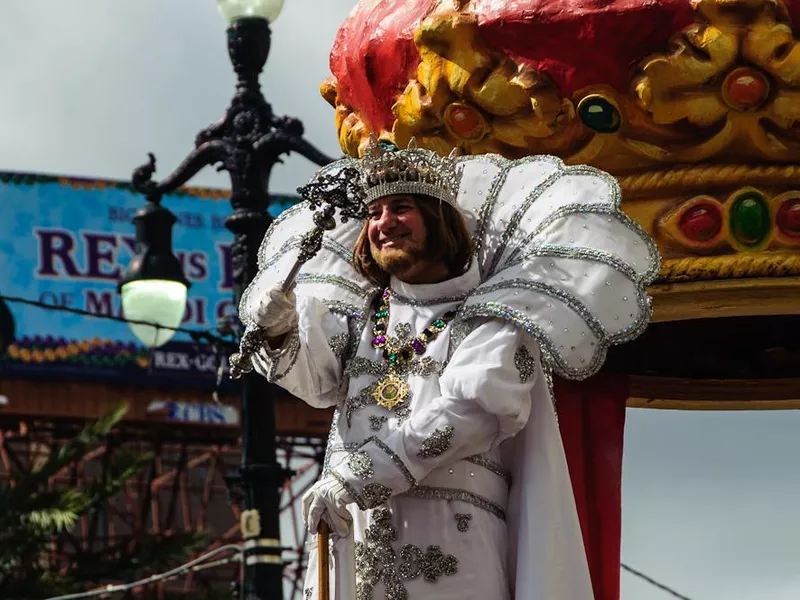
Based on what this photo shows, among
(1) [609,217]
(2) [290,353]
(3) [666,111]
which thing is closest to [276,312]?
(2) [290,353]

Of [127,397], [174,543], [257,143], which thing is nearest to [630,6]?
[257,143]

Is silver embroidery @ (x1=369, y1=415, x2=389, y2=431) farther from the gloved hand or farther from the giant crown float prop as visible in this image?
the giant crown float prop

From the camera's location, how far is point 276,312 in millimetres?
5996

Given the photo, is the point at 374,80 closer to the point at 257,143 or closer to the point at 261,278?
the point at 261,278

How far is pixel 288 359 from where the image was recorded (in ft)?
20.1

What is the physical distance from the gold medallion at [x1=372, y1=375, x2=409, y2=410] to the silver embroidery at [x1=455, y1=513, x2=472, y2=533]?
1.17 ft

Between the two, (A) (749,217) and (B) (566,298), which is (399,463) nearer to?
(B) (566,298)

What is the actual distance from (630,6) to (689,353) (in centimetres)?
197

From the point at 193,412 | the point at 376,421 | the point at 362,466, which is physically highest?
the point at 193,412

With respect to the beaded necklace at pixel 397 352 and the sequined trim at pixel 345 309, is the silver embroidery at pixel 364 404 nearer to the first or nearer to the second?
the beaded necklace at pixel 397 352

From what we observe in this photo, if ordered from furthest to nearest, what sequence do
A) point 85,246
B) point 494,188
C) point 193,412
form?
point 85,246 → point 193,412 → point 494,188

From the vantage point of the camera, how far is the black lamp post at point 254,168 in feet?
33.7

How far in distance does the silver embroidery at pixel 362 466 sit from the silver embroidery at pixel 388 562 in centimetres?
20

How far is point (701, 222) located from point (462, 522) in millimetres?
1553
